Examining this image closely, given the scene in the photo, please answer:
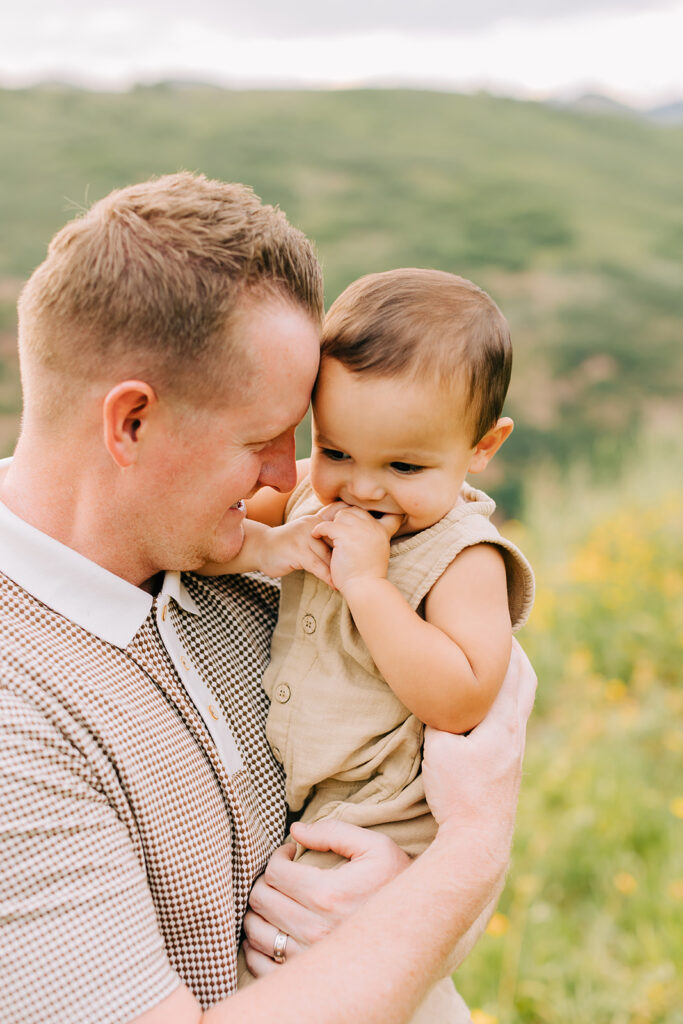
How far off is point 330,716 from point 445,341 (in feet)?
2.38

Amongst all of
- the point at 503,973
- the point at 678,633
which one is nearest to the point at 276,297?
the point at 503,973

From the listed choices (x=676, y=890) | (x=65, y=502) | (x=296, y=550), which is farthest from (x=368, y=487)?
(x=676, y=890)

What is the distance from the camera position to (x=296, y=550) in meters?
1.88

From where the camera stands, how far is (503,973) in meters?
2.93

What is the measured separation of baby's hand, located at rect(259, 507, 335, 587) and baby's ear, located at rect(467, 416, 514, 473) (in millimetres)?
302

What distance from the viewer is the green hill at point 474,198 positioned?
36.2 ft

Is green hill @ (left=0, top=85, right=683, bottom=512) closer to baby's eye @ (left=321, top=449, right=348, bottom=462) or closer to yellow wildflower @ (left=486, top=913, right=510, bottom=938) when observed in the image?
yellow wildflower @ (left=486, top=913, right=510, bottom=938)

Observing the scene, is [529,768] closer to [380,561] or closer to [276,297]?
[380,561]

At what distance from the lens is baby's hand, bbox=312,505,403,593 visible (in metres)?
1.77

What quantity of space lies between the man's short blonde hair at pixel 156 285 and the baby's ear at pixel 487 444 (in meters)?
0.50

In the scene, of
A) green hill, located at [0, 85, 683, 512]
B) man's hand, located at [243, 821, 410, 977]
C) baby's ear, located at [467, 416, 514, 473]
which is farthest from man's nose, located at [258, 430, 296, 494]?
green hill, located at [0, 85, 683, 512]

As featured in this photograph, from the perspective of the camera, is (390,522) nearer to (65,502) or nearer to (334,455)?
(334,455)

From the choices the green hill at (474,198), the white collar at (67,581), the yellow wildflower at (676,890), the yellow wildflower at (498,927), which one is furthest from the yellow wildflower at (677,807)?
the green hill at (474,198)

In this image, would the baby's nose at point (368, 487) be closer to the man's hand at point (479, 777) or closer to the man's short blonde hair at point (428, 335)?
the man's short blonde hair at point (428, 335)
